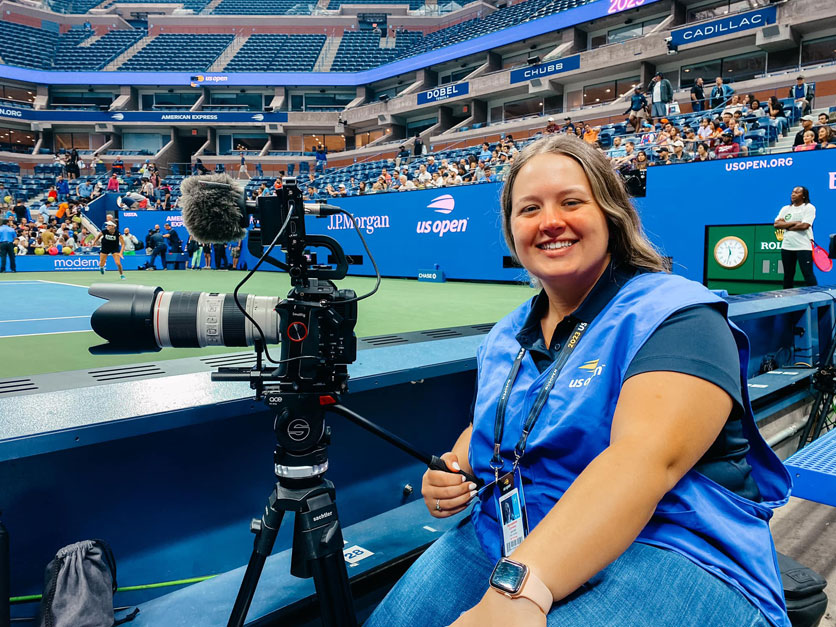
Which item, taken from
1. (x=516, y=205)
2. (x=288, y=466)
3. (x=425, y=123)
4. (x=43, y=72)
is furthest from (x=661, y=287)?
(x=43, y=72)

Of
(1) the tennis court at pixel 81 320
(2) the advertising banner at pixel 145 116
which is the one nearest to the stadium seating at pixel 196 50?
(2) the advertising banner at pixel 145 116

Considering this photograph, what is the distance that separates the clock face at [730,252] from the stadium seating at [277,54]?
3133 centimetres

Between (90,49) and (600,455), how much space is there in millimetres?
44221

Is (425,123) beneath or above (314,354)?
above

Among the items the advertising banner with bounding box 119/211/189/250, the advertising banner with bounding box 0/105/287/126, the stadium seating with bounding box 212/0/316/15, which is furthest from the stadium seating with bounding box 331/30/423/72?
the advertising banner with bounding box 119/211/189/250

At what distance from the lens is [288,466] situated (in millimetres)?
1077

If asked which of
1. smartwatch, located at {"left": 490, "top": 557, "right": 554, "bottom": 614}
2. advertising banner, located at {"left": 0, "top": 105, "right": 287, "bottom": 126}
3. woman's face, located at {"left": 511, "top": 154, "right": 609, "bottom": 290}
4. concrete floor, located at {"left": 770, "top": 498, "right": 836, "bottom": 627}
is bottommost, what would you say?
concrete floor, located at {"left": 770, "top": 498, "right": 836, "bottom": 627}

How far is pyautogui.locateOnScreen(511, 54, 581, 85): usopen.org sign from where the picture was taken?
22.5 metres

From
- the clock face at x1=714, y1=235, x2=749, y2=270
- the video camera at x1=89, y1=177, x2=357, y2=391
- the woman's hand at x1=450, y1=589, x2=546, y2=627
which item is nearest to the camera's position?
the woman's hand at x1=450, y1=589, x2=546, y2=627

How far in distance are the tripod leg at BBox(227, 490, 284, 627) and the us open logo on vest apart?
61cm

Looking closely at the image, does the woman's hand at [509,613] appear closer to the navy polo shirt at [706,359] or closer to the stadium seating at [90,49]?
the navy polo shirt at [706,359]

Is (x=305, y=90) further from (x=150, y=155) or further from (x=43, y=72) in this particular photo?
(x=43, y=72)

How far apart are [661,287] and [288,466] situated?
77 centimetres

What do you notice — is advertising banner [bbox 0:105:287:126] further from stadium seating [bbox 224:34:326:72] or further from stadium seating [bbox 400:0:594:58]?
stadium seating [bbox 400:0:594:58]
